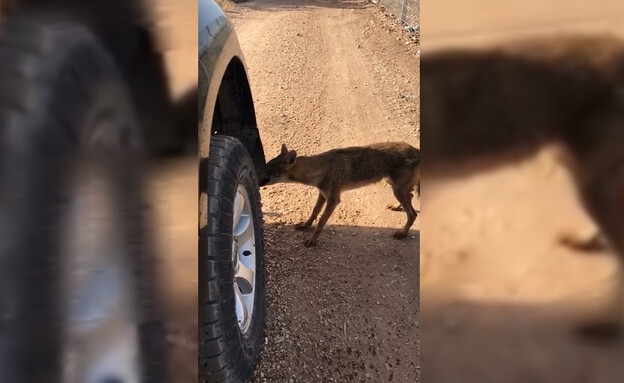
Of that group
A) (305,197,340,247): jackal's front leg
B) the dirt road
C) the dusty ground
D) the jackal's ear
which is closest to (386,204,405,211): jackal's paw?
the dirt road

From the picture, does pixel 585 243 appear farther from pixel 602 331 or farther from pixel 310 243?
pixel 310 243

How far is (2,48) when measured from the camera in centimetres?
125

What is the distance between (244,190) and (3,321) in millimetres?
1780

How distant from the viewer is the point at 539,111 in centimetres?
111

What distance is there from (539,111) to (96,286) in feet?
3.51

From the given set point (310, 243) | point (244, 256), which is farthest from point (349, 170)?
point (244, 256)

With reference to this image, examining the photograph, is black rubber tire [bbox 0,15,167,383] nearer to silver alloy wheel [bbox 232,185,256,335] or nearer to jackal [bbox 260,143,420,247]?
silver alloy wheel [bbox 232,185,256,335]

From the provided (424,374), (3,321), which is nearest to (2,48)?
(3,321)

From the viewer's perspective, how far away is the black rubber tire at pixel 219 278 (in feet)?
7.00

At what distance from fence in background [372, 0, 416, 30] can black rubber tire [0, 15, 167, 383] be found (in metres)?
12.4

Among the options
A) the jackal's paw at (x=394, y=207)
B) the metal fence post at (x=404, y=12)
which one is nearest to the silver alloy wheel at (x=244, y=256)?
the jackal's paw at (x=394, y=207)

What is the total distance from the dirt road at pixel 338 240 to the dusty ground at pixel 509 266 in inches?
90.8

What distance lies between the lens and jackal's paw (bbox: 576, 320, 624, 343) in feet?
3.85

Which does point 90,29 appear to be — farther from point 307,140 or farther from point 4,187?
point 307,140
